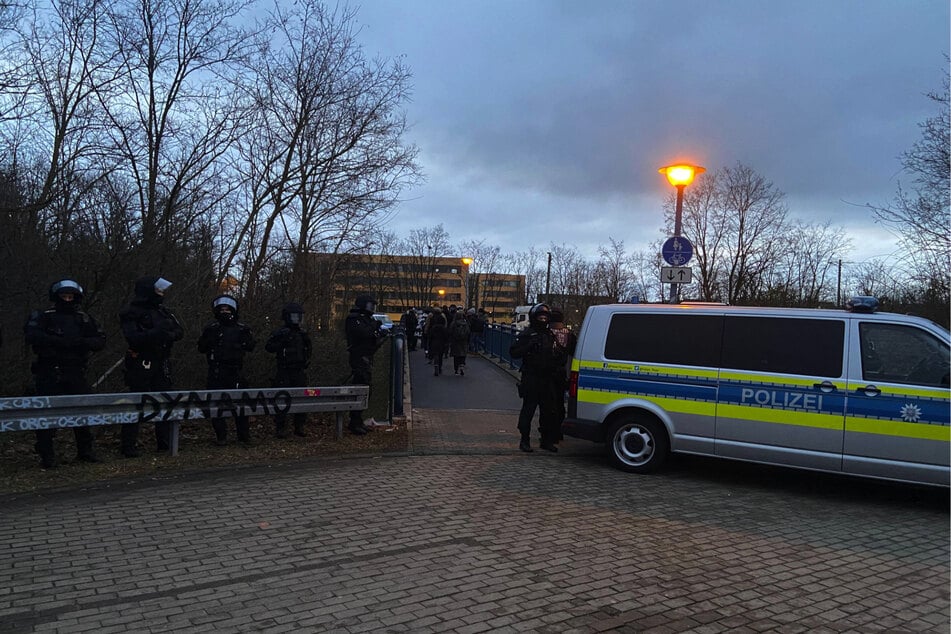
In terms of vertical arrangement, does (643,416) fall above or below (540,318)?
below

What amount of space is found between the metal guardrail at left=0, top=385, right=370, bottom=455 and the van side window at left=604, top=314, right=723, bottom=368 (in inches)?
141

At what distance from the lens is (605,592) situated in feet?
13.8

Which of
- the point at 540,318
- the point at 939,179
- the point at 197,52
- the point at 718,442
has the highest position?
the point at 197,52

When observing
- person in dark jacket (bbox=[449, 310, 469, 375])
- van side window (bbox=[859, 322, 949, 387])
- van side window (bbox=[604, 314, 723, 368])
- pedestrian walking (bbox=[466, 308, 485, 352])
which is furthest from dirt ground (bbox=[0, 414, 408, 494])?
pedestrian walking (bbox=[466, 308, 485, 352])

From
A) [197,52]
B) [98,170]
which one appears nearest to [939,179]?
[197,52]

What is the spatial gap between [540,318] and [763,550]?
431cm

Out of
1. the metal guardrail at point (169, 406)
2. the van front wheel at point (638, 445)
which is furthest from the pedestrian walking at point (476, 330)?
the van front wheel at point (638, 445)

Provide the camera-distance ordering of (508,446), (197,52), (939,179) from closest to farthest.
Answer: (508,446) → (197,52) → (939,179)

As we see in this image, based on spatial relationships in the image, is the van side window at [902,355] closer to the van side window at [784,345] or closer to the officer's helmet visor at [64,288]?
the van side window at [784,345]

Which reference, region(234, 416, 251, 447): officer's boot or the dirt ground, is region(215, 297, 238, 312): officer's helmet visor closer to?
region(234, 416, 251, 447): officer's boot

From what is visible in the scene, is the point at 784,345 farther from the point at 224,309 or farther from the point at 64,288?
the point at 64,288

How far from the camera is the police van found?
6.27 metres

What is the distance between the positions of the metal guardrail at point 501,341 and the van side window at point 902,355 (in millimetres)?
11731

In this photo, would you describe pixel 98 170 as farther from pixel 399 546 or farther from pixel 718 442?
pixel 718 442
